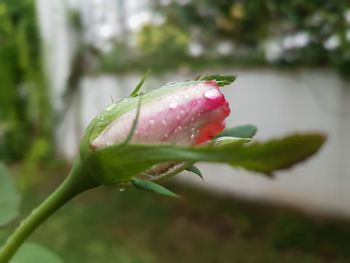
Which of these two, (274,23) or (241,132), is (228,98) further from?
(241,132)

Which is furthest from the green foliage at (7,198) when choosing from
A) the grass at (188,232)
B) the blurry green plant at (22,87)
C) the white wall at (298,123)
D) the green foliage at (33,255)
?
the blurry green plant at (22,87)

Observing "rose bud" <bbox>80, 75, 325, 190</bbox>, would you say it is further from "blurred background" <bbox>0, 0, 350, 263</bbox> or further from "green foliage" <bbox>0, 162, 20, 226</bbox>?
"blurred background" <bbox>0, 0, 350, 263</bbox>

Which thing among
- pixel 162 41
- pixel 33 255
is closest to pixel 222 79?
pixel 33 255

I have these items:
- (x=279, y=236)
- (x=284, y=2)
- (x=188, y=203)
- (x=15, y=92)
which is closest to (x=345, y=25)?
(x=284, y=2)

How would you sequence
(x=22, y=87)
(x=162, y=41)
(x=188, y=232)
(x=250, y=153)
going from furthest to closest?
Result: (x=22, y=87) → (x=162, y=41) → (x=188, y=232) → (x=250, y=153)

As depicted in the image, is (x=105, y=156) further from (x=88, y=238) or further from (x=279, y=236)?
(x=88, y=238)

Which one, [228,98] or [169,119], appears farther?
[228,98]

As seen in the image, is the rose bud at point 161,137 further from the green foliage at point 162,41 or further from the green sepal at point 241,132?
the green foliage at point 162,41


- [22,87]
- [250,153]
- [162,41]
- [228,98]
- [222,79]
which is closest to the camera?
[250,153]
